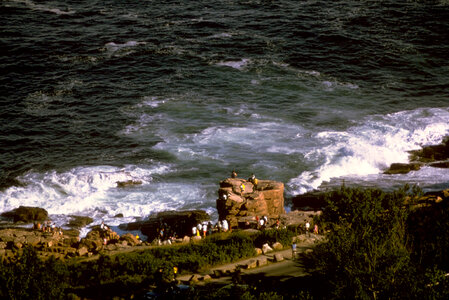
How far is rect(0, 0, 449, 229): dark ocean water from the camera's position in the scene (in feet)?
193

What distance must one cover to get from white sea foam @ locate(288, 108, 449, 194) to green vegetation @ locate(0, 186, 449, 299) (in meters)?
19.1

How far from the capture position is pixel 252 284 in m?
33.9

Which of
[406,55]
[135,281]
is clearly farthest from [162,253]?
[406,55]

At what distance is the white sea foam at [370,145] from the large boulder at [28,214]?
951 inches

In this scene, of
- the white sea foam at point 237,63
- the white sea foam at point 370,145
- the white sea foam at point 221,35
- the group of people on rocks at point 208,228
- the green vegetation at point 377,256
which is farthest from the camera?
the white sea foam at point 221,35

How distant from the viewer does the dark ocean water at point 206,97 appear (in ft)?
193

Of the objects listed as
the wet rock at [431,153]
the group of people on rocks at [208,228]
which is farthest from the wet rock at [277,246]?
the wet rock at [431,153]

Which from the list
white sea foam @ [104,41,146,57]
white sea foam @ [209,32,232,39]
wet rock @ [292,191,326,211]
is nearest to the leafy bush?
wet rock @ [292,191,326,211]

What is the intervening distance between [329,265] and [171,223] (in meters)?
23.5

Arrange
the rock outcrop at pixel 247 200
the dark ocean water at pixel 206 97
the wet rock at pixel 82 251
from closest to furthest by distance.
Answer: the wet rock at pixel 82 251, the rock outcrop at pixel 247 200, the dark ocean water at pixel 206 97

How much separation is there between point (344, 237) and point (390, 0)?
Answer: 291 ft

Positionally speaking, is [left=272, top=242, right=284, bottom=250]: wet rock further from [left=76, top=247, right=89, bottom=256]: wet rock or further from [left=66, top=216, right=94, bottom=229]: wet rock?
[left=66, top=216, right=94, bottom=229]: wet rock

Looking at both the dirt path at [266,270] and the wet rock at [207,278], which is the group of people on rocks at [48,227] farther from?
the wet rock at [207,278]

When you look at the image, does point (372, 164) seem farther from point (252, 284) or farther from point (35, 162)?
point (35, 162)
